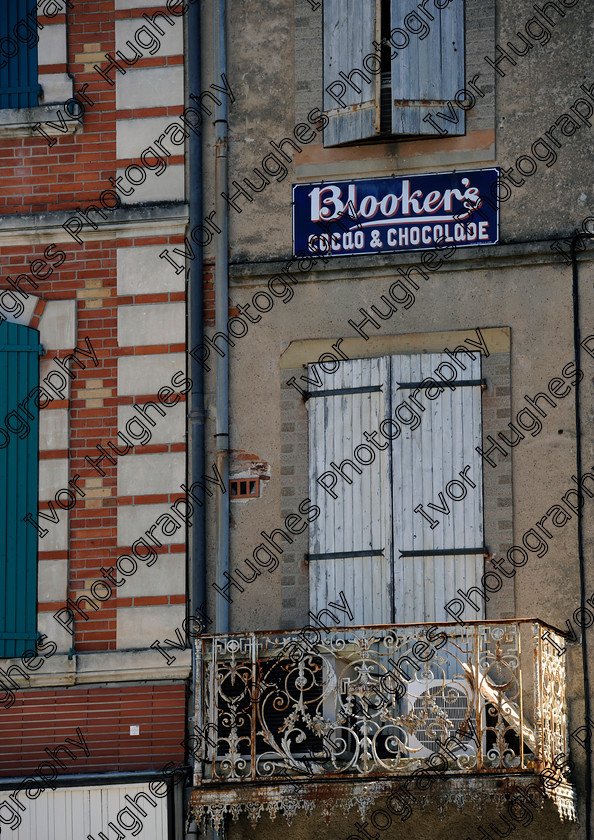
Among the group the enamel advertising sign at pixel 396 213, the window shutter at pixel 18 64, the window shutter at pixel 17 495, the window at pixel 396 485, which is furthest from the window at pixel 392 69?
the window shutter at pixel 17 495

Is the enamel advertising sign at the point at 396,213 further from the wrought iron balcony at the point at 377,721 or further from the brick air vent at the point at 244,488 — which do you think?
the wrought iron balcony at the point at 377,721

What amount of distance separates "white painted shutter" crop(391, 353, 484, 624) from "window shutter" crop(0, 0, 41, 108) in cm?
358

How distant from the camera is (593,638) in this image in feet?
33.2

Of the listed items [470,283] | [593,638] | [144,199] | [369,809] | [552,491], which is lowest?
[369,809]

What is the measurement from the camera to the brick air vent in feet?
35.7

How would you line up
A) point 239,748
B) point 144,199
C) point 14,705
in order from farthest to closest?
point 144,199 < point 14,705 < point 239,748

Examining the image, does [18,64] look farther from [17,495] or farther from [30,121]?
[17,495]

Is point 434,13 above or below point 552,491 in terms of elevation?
above

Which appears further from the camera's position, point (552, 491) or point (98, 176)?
point (98, 176)

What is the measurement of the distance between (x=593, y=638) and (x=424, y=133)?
12.6ft

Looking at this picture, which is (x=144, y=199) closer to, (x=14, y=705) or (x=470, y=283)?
(x=470, y=283)

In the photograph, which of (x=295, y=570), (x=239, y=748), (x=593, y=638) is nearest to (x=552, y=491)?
(x=593, y=638)

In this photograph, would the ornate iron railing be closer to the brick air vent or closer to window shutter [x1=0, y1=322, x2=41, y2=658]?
the brick air vent

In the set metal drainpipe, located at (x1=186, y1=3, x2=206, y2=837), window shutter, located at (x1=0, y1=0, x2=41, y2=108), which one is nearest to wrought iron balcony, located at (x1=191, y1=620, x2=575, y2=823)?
metal drainpipe, located at (x1=186, y1=3, x2=206, y2=837)
